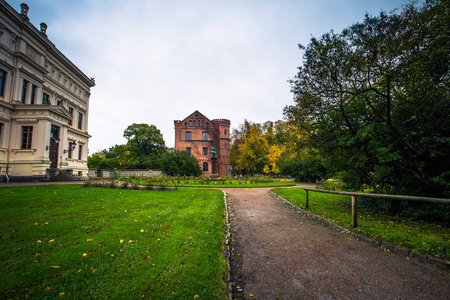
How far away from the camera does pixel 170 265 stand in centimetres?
313

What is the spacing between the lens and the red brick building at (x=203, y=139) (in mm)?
42312

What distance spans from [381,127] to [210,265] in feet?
22.2

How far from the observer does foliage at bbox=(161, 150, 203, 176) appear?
30.0m

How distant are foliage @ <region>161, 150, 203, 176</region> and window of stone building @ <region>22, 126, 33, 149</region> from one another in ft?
49.8

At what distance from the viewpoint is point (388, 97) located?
5.80m

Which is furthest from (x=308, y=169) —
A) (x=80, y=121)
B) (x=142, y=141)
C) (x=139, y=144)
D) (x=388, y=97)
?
(x=139, y=144)

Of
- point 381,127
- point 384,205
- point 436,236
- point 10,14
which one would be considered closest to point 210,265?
point 436,236

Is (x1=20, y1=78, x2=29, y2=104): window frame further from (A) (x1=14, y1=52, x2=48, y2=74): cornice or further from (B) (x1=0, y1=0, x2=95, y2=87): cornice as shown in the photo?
(B) (x1=0, y1=0, x2=95, y2=87): cornice

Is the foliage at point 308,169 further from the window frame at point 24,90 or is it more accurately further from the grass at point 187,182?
the window frame at point 24,90

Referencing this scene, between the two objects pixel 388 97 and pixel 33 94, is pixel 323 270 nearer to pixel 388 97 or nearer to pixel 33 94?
pixel 388 97

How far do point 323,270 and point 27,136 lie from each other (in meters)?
26.8

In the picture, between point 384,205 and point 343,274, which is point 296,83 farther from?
point 343,274

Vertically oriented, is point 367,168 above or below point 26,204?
above

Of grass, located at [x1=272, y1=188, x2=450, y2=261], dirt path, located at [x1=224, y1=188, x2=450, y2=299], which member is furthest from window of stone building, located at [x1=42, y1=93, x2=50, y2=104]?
grass, located at [x1=272, y1=188, x2=450, y2=261]
